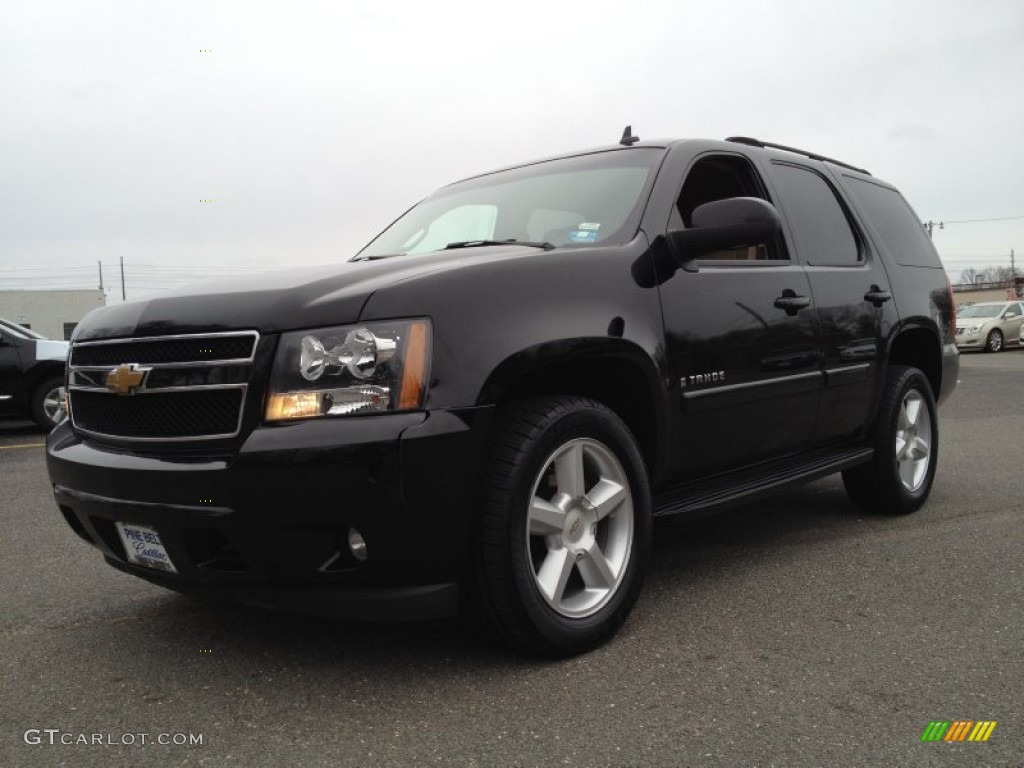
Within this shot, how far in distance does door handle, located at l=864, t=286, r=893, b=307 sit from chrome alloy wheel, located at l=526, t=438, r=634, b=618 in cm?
209

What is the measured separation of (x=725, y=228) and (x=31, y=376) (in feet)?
30.6

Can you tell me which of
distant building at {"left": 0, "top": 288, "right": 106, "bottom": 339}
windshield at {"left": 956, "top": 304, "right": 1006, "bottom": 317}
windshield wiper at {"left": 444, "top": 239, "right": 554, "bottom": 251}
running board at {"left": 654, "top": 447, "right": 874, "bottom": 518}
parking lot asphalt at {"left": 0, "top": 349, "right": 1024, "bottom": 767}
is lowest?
distant building at {"left": 0, "top": 288, "right": 106, "bottom": 339}

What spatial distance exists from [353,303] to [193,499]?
26.9 inches

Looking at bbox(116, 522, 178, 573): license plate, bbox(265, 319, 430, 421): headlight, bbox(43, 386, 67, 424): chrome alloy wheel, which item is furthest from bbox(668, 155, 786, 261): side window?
bbox(43, 386, 67, 424): chrome alloy wheel

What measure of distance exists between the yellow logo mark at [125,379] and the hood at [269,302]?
0.11 metres

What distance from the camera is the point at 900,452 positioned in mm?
4715

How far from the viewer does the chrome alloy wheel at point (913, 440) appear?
4.74 m

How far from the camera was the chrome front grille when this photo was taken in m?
→ 2.47

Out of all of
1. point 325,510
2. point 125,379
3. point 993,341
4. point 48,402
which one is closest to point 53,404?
point 48,402

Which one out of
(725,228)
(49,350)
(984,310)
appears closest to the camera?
(725,228)

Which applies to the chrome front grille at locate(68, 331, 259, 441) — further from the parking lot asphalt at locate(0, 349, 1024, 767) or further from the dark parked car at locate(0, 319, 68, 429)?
the dark parked car at locate(0, 319, 68, 429)

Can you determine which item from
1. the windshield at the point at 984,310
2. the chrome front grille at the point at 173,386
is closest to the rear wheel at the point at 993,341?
the windshield at the point at 984,310

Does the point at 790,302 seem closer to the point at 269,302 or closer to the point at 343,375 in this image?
the point at 343,375

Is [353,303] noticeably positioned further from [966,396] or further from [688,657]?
[966,396]
